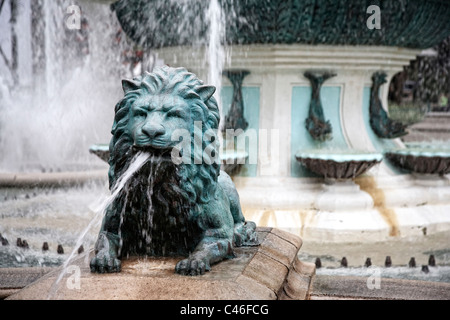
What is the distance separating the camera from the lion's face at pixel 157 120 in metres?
2.54

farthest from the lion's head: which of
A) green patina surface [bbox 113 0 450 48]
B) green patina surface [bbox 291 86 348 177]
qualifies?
green patina surface [bbox 291 86 348 177]

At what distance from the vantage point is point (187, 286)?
8.01ft

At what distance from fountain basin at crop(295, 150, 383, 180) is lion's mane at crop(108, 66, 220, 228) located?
3223mm

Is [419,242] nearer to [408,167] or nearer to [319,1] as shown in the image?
[408,167]

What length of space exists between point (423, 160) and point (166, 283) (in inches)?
185

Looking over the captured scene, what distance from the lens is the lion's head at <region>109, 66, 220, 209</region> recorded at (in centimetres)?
258

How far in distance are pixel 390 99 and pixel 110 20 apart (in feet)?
34.1

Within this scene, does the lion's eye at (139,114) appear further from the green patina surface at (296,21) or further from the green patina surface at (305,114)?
the green patina surface at (305,114)

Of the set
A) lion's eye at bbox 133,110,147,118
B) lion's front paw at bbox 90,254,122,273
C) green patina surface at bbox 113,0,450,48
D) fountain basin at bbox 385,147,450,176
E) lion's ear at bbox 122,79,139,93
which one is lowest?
fountain basin at bbox 385,147,450,176

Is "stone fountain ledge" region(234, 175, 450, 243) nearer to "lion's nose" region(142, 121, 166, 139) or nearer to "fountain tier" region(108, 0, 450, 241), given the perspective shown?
"fountain tier" region(108, 0, 450, 241)

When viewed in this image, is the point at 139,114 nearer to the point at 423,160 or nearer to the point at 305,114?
the point at 305,114

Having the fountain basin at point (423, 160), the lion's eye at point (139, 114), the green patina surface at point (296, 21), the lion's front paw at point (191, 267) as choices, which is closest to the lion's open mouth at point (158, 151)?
the lion's eye at point (139, 114)

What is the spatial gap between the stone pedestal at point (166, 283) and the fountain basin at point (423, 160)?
3.91 meters
